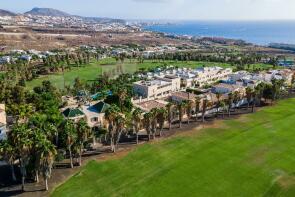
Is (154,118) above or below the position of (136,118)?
below

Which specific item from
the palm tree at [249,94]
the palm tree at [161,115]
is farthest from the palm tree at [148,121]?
the palm tree at [249,94]

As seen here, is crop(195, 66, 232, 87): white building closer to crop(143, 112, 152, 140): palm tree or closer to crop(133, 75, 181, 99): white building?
crop(133, 75, 181, 99): white building

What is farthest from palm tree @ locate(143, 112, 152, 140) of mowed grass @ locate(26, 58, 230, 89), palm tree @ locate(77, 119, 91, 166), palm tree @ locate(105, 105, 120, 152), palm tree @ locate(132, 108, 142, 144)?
mowed grass @ locate(26, 58, 230, 89)

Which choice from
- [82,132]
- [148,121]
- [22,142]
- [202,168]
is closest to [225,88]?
[148,121]

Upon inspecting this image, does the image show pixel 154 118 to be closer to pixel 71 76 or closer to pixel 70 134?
pixel 70 134

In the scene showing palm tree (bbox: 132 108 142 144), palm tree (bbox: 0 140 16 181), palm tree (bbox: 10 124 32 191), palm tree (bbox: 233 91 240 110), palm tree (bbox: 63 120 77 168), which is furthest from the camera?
palm tree (bbox: 233 91 240 110)

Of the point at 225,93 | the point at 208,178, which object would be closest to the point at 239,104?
the point at 225,93

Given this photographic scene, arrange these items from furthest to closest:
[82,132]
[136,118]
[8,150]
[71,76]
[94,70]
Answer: [94,70] < [71,76] < [136,118] < [82,132] < [8,150]
